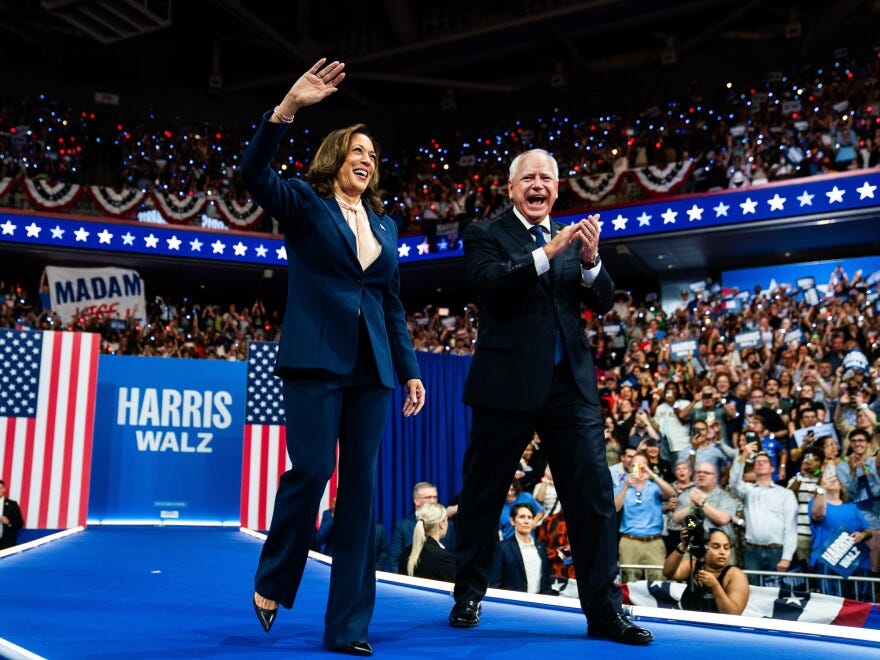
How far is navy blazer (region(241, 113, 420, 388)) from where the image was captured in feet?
7.53

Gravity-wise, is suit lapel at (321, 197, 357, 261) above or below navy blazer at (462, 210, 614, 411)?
above

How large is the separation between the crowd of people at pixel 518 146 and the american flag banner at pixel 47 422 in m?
4.23

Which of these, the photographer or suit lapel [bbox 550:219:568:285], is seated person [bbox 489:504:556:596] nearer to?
the photographer

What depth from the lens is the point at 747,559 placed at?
21.0 feet

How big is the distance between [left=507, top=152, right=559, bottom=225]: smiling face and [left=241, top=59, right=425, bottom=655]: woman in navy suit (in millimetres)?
485

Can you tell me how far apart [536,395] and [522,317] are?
248 mm

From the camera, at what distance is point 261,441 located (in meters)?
9.61

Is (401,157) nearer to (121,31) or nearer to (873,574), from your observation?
(121,31)

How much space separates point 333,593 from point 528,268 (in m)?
1.03

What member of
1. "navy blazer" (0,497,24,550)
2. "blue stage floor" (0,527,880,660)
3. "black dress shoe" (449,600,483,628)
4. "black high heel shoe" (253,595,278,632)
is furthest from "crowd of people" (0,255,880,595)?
"navy blazer" (0,497,24,550)

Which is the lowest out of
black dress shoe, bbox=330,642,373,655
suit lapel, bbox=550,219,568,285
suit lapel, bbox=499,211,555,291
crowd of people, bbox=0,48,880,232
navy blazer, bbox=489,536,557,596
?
navy blazer, bbox=489,536,557,596

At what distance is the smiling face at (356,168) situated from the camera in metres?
2.47

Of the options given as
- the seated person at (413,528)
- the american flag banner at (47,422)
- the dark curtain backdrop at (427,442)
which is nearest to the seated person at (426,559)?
the seated person at (413,528)

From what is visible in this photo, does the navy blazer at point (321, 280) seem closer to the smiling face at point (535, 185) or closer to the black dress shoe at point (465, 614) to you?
the smiling face at point (535, 185)
